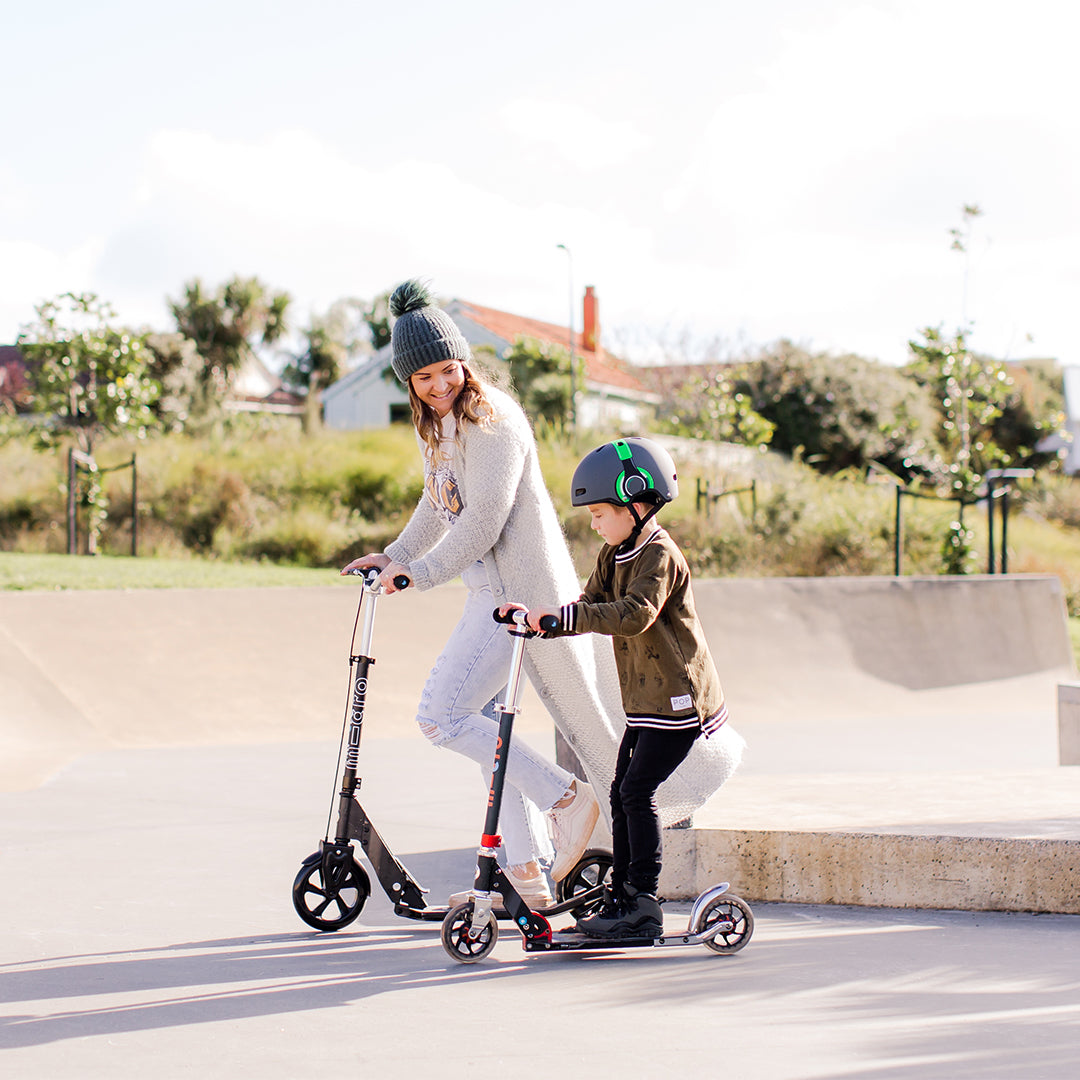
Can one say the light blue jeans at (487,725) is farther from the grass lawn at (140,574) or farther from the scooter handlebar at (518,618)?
the grass lawn at (140,574)

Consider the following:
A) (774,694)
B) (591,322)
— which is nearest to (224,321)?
(591,322)

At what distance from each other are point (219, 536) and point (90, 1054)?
1617 centimetres

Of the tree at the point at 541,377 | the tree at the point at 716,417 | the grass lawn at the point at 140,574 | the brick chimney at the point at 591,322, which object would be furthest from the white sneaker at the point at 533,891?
the brick chimney at the point at 591,322

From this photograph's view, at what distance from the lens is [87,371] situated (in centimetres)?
2128

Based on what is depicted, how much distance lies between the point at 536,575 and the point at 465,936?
45.1 inches

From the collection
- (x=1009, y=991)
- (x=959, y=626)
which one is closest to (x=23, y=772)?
(x=1009, y=991)

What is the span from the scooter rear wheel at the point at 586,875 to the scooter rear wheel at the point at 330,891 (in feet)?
2.14

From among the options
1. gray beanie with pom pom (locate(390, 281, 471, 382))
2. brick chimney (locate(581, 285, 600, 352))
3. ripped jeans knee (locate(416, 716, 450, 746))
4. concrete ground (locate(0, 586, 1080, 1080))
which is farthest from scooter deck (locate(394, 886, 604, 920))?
brick chimney (locate(581, 285, 600, 352))

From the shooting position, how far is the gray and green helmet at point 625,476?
3.80 m

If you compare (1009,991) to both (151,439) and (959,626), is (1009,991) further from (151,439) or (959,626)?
(151,439)

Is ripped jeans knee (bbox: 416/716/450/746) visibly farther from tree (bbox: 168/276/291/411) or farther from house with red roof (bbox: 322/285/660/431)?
tree (bbox: 168/276/291/411)

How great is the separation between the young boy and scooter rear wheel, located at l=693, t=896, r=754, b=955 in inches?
5.7

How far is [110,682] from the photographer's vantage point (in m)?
9.12

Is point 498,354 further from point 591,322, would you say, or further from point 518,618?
point 518,618
